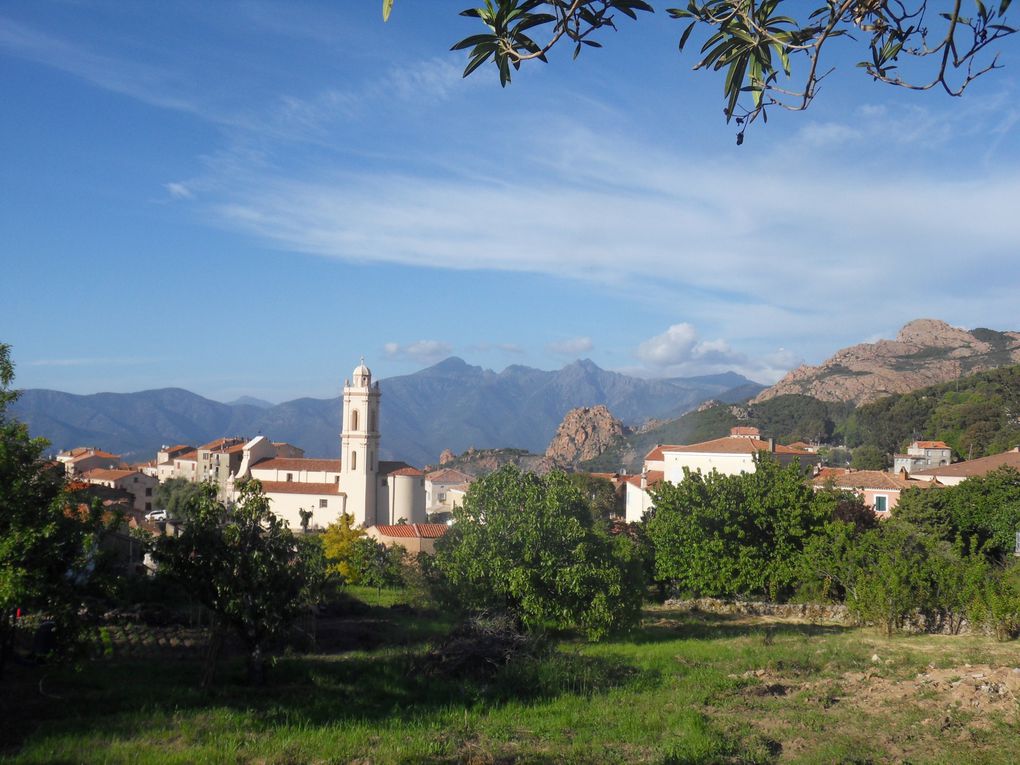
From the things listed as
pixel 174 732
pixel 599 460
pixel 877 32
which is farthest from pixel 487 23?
pixel 599 460

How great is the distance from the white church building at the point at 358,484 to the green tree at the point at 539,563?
3670 cm

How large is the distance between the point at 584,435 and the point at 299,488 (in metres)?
87.5

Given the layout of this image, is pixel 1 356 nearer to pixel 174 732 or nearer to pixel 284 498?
pixel 174 732

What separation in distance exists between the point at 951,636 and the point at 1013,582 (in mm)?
4021

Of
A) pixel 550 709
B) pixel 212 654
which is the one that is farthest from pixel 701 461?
pixel 212 654

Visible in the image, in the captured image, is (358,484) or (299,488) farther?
(299,488)

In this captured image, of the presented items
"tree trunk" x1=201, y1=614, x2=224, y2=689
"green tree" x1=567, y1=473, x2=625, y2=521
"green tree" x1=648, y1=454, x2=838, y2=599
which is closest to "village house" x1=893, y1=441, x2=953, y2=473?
"green tree" x1=567, y1=473, x2=625, y2=521

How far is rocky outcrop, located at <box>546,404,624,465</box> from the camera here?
13912 cm

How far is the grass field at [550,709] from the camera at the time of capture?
10156 millimetres

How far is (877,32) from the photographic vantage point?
158 inches

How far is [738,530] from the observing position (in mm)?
29734

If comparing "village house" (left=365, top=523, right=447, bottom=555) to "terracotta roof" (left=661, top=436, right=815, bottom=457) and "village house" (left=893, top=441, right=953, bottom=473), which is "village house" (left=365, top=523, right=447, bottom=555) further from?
"village house" (left=893, top=441, right=953, bottom=473)

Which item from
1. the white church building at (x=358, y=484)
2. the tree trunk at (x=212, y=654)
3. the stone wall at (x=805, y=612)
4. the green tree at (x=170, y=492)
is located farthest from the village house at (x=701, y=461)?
the tree trunk at (x=212, y=654)

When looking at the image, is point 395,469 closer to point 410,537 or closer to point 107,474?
point 410,537
